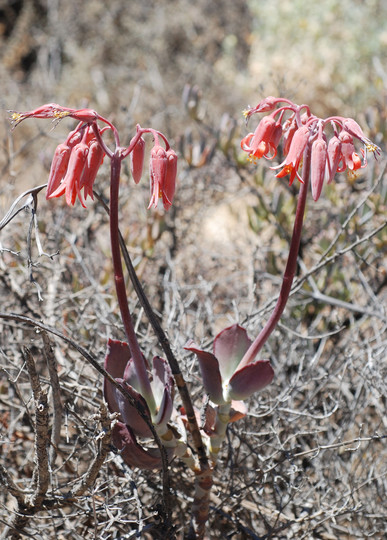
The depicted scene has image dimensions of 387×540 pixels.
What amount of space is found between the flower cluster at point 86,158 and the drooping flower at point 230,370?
39 centimetres

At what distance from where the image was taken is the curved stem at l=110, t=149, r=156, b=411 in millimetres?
1245

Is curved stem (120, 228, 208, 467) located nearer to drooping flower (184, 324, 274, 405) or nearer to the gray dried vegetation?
drooping flower (184, 324, 274, 405)

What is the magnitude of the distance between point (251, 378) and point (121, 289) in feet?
1.24

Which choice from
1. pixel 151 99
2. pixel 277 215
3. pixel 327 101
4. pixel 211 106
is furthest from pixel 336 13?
pixel 277 215

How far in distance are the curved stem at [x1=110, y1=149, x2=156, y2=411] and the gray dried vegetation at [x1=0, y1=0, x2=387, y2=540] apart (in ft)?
0.44

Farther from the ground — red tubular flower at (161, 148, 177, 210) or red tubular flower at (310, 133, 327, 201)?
red tubular flower at (161, 148, 177, 210)

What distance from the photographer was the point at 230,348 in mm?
1510

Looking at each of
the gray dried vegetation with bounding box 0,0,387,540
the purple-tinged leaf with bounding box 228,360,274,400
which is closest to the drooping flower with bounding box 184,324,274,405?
the purple-tinged leaf with bounding box 228,360,274,400

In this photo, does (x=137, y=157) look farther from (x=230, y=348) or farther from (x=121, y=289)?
(x=230, y=348)

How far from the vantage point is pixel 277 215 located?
284 centimetres

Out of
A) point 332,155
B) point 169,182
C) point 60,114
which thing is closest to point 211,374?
point 169,182

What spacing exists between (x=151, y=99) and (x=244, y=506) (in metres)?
6.09

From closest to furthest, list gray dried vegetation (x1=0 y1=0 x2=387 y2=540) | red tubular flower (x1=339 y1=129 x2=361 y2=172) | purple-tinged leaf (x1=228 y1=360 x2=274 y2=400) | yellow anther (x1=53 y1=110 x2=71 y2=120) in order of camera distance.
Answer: yellow anther (x1=53 y1=110 x2=71 y2=120)
red tubular flower (x1=339 y1=129 x2=361 y2=172)
purple-tinged leaf (x1=228 y1=360 x2=274 y2=400)
gray dried vegetation (x1=0 y1=0 x2=387 y2=540)

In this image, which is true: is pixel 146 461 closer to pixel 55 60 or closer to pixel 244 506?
pixel 244 506
